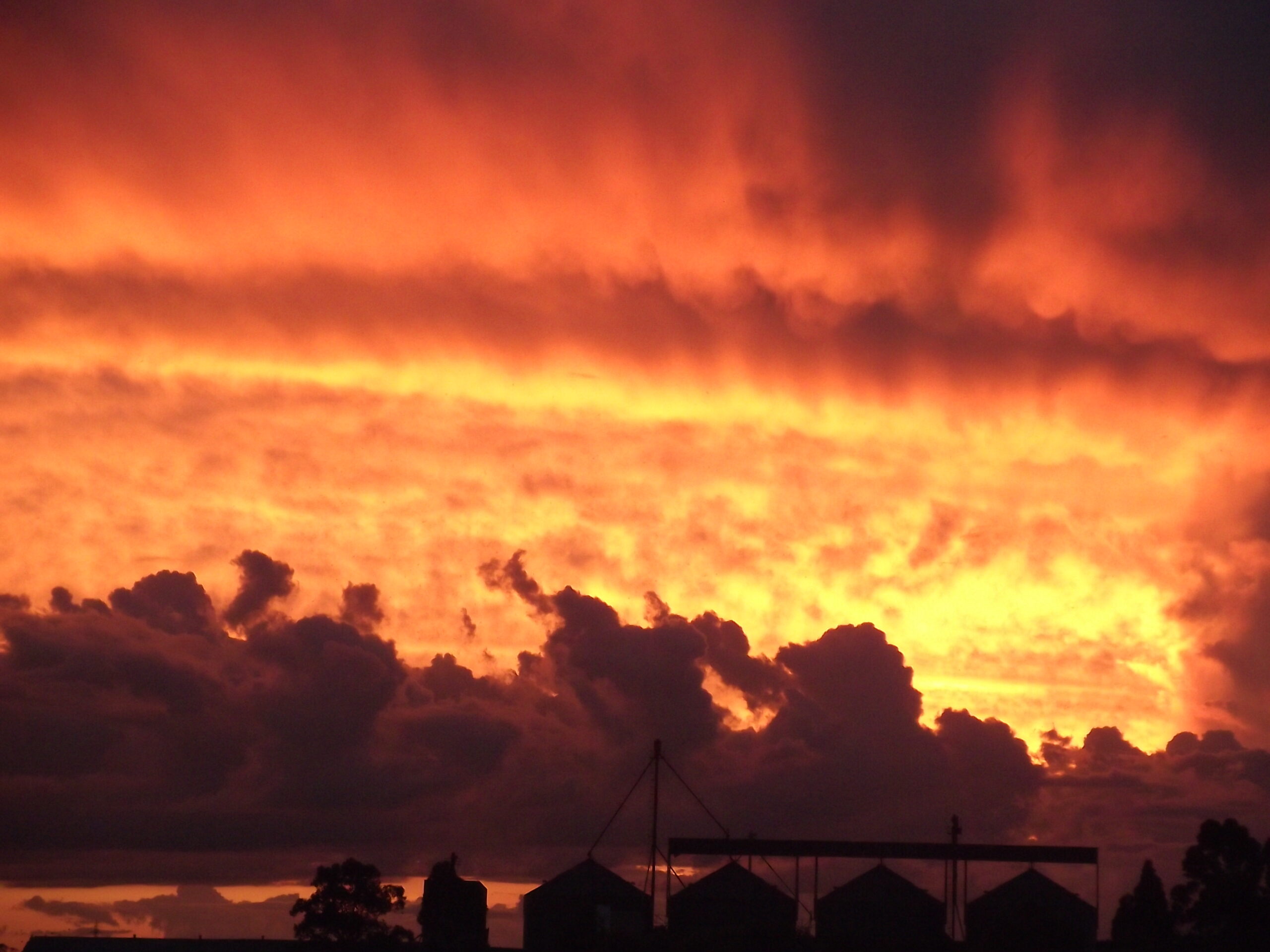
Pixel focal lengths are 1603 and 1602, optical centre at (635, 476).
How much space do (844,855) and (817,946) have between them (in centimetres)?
1137

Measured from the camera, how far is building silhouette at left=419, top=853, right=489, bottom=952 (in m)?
125

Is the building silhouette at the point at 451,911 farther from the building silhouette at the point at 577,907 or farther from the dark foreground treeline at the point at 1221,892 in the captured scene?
the dark foreground treeline at the point at 1221,892

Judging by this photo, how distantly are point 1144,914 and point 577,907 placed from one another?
46124 mm

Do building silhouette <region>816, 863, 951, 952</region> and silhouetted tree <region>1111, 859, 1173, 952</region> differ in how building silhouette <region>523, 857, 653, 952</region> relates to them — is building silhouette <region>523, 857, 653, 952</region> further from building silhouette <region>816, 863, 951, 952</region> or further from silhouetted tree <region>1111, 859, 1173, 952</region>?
silhouetted tree <region>1111, 859, 1173, 952</region>

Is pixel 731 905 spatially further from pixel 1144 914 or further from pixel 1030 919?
pixel 1144 914

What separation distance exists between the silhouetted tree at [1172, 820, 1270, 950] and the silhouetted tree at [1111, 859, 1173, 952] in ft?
13.9

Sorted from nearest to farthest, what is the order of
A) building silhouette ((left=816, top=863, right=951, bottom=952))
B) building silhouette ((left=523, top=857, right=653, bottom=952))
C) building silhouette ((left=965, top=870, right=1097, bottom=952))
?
1. building silhouette ((left=965, top=870, right=1097, bottom=952))
2. building silhouette ((left=816, top=863, right=951, bottom=952))
3. building silhouette ((left=523, top=857, right=653, bottom=952))

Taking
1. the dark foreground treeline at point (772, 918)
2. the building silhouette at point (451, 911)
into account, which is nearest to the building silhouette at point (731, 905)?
the dark foreground treeline at point (772, 918)

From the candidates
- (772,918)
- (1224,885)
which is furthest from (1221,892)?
(772,918)

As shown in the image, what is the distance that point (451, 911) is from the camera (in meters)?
126

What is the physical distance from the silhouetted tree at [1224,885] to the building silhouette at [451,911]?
51.9m

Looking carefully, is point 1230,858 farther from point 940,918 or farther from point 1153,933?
→ point 940,918

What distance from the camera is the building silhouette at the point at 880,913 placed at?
4237 inches

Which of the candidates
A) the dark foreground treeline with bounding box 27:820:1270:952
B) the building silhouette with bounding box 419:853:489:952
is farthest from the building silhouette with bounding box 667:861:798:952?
the building silhouette with bounding box 419:853:489:952
